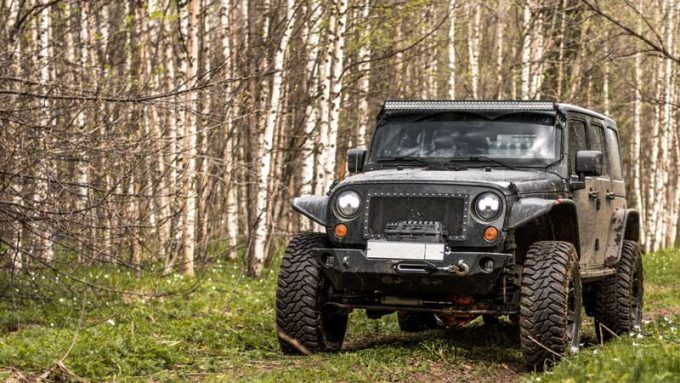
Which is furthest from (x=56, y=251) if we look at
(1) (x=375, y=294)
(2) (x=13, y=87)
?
(1) (x=375, y=294)

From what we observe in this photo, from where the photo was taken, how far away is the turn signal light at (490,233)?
762 cm

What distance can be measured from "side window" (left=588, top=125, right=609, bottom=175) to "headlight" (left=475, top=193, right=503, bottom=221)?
2626 mm

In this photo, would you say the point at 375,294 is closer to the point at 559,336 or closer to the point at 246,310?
the point at 559,336

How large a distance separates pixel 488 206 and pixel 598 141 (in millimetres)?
3060

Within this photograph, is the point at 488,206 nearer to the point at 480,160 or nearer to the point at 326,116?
the point at 480,160

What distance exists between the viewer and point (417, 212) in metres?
7.83

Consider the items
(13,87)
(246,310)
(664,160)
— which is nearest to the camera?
(13,87)

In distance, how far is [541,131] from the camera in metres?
9.00

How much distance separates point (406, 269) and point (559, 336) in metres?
1.23

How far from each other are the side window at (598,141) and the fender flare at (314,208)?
3133mm

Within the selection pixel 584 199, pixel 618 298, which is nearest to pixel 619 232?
pixel 618 298

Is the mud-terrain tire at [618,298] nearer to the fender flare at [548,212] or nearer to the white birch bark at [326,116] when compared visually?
the fender flare at [548,212]

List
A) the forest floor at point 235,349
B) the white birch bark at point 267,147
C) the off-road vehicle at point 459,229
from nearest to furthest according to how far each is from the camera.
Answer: the forest floor at point 235,349 → the off-road vehicle at point 459,229 → the white birch bark at point 267,147

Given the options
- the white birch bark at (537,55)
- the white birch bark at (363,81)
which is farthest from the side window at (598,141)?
the white birch bark at (537,55)
